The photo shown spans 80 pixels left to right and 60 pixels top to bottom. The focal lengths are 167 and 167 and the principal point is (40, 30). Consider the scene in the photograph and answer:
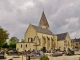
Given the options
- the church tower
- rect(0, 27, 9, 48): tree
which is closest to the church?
rect(0, 27, 9, 48): tree

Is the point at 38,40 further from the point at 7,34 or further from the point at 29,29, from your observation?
the point at 7,34

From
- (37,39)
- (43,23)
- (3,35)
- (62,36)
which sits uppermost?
(43,23)

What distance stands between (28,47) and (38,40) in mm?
6279

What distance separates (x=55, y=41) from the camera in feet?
237

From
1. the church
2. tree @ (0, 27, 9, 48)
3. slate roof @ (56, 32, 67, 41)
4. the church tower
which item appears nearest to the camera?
tree @ (0, 27, 9, 48)

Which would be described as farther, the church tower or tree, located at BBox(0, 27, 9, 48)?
the church tower

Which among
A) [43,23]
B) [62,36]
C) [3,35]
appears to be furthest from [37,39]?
[43,23]

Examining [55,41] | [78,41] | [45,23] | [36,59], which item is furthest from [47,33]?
[36,59]

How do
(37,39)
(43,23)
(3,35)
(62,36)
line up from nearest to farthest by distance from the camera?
1. (3,35)
2. (37,39)
3. (62,36)
4. (43,23)

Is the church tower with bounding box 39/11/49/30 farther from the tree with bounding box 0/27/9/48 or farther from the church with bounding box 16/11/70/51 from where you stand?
the tree with bounding box 0/27/9/48

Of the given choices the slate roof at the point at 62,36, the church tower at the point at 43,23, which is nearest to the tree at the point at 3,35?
the church tower at the point at 43,23

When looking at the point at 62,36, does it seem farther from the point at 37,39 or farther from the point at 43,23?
the point at 37,39

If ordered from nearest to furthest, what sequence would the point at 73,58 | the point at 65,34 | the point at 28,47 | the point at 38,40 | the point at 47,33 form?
the point at 73,58 < the point at 28,47 < the point at 38,40 < the point at 47,33 < the point at 65,34

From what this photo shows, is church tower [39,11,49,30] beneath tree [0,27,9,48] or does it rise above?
above
